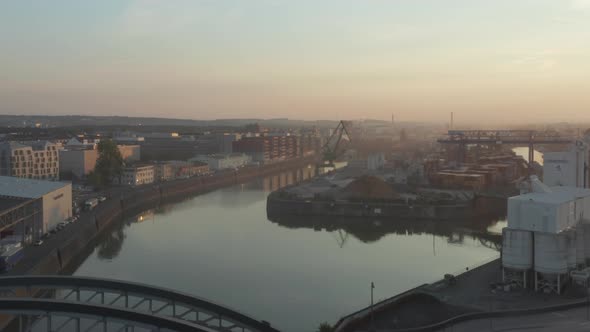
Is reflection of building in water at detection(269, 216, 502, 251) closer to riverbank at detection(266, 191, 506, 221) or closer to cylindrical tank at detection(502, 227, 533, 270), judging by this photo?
riverbank at detection(266, 191, 506, 221)

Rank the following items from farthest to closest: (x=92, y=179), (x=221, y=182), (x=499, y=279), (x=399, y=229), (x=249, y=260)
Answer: (x=221, y=182) < (x=92, y=179) < (x=399, y=229) < (x=249, y=260) < (x=499, y=279)

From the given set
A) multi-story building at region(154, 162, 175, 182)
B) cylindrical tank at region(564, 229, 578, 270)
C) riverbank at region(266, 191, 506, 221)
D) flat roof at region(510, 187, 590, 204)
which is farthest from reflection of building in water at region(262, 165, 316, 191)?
cylindrical tank at region(564, 229, 578, 270)

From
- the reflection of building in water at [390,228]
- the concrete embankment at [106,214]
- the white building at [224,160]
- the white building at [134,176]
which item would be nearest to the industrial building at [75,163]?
the white building at [134,176]

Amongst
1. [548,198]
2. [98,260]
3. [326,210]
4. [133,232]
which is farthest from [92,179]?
[548,198]

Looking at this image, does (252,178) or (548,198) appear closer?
(548,198)

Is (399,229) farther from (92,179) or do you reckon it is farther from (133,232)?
(92,179)

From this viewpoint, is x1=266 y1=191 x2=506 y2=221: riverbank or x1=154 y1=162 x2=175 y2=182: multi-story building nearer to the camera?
x1=266 y1=191 x2=506 y2=221: riverbank
